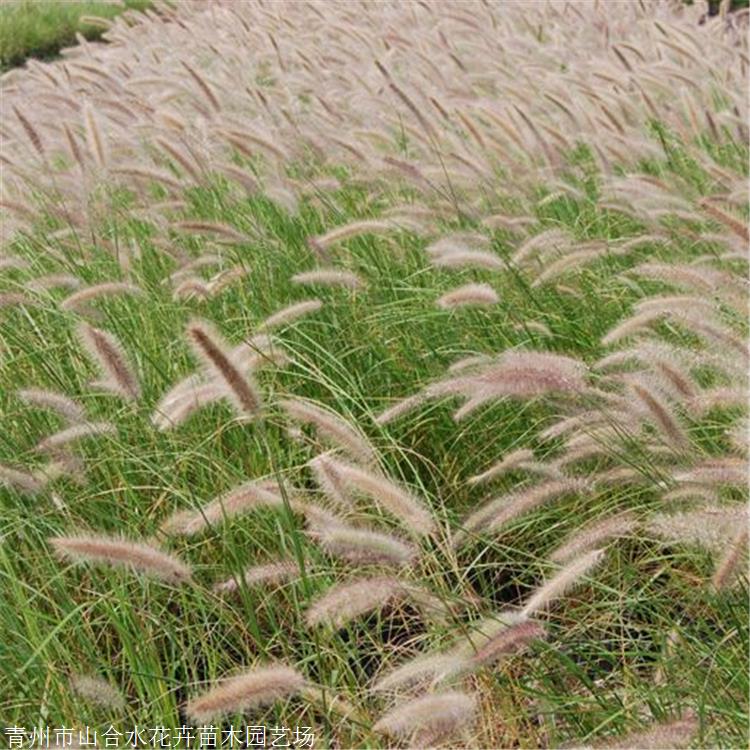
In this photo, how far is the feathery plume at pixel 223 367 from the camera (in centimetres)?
183

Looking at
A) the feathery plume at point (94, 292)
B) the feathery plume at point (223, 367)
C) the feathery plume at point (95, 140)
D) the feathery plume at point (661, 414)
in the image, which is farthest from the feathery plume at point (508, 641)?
the feathery plume at point (95, 140)

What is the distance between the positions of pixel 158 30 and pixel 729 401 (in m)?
7.01

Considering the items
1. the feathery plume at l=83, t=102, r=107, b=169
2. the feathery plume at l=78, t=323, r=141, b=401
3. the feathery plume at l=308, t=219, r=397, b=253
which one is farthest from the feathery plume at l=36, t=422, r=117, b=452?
the feathery plume at l=83, t=102, r=107, b=169

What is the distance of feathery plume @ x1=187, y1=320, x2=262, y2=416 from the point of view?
1.83 metres

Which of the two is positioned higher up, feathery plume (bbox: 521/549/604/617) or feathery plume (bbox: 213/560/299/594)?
feathery plume (bbox: 521/549/604/617)

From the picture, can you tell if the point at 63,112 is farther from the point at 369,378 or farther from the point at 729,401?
the point at 729,401

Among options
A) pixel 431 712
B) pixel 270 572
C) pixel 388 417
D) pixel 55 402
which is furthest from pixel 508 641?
pixel 55 402

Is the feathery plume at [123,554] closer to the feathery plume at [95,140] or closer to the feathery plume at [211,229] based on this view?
the feathery plume at [211,229]

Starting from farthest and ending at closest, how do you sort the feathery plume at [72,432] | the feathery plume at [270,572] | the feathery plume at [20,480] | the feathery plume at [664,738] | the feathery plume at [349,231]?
the feathery plume at [349,231], the feathery plume at [72,432], the feathery plume at [20,480], the feathery plume at [270,572], the feathery plume at [664,738]

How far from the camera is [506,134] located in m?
3.45

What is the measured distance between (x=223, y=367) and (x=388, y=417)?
1.76 feet

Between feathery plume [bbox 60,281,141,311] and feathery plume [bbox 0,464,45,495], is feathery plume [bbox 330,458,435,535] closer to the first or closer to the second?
feathery plume [bbox 0,464,45,495]

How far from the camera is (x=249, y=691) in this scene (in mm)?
1623

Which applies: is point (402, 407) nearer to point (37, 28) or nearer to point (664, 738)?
point (664, 738)
